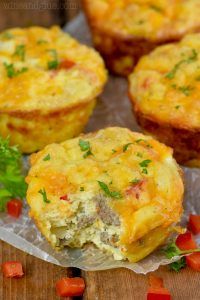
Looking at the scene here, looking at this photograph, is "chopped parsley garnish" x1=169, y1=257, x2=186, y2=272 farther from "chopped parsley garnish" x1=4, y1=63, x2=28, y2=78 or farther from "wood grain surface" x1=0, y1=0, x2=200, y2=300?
"chopped parsley garnish" x1=4, y1=63, x2=28, y2=78

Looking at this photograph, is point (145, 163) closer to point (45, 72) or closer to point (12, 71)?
point (45, 72)

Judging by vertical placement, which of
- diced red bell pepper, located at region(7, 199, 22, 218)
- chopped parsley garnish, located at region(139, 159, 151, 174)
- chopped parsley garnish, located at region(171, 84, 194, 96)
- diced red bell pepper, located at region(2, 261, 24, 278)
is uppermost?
chopped parsley garnish, located at region(171, 84, 194, 96)

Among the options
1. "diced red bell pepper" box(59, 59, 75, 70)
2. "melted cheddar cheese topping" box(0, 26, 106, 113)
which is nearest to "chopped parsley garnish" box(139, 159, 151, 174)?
"melted cheddar cheese topping" box(0, 26, 106, 113)

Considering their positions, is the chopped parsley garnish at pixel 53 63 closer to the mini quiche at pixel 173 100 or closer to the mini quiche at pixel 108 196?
the mini quiche at pixel 173 100

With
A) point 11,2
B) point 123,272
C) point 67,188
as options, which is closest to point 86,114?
point 67,188

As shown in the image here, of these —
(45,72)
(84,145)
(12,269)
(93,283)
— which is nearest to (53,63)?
(45,72)

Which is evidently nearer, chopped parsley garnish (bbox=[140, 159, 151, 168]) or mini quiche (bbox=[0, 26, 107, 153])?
chopped parsley garnish (bbox=[140, 159, 151, 168])

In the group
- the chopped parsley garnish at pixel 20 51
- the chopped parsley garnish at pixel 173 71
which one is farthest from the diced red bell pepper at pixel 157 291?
the chopped parsley garnish at pixel 20 51
